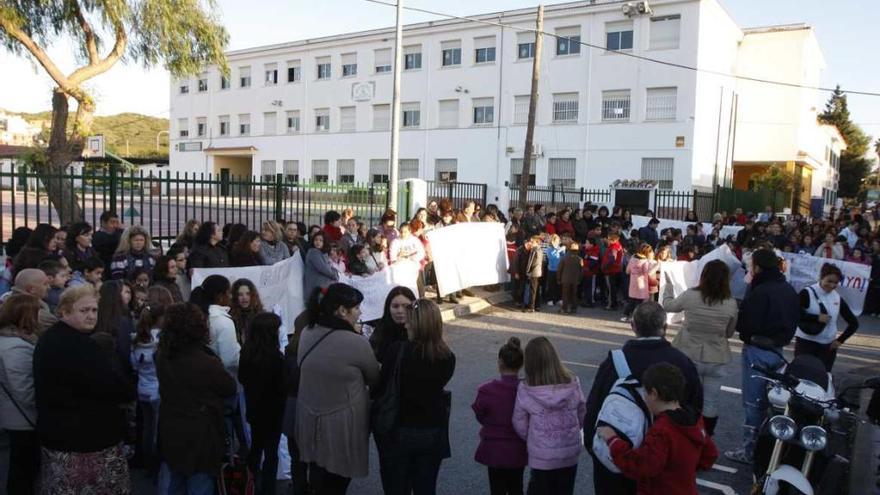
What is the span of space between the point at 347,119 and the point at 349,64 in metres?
3.36

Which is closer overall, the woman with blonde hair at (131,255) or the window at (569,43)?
the woman with blonde hair at (131,255)

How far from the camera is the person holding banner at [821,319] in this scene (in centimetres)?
664

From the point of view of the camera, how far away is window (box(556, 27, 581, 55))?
111 ft

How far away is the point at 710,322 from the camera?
582 cm

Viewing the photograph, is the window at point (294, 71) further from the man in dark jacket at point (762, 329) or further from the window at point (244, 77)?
the man in dark jacket at point (762, 329)

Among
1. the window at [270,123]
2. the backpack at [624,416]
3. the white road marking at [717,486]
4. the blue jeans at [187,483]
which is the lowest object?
the white road marking at [717,486]

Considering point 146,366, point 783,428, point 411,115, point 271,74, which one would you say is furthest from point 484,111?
point 783,428

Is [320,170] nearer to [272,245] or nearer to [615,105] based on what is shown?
[615,105]

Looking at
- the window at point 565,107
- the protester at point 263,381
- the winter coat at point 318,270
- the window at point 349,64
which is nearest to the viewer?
the protester at point 263,381

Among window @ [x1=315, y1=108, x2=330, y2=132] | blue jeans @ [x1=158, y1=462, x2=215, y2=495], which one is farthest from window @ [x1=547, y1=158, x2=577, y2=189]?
blue jeans @ [x1=158, y1=462, x2=215, y2=495]

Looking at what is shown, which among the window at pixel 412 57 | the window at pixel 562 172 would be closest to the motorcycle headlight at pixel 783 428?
the window at pixel 562 172

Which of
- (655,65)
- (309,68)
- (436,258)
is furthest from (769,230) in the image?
(309,68)

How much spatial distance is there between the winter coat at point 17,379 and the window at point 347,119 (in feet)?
126

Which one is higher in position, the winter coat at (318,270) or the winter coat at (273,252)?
the winter coat at (273,252)
